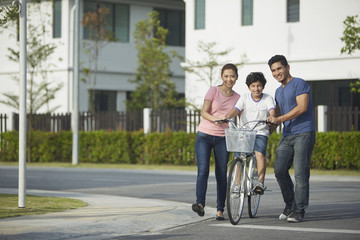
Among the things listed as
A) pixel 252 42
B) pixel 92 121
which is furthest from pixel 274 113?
pixel 92 121

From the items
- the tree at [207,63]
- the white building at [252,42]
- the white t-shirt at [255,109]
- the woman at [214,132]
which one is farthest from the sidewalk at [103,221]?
the tree at [207,63]

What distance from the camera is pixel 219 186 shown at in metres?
10.3

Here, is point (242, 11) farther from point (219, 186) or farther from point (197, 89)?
point (219, 186)

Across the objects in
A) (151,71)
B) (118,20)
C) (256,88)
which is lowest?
(256,88)

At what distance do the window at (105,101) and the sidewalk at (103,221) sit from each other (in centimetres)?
2408

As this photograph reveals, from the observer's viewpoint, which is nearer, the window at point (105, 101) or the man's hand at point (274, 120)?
the man's hand at point (274, 120)

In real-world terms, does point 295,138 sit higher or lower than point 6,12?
lower

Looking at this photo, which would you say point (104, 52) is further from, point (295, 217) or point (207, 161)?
point (295, 217)

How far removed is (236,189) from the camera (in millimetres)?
9695

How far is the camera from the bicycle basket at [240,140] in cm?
938

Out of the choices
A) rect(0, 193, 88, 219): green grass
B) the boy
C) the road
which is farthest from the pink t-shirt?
rect(0, 193, 88, 219): green grass

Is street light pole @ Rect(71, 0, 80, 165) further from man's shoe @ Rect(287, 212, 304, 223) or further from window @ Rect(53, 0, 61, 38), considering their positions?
man's shoe @ Rect(287, 212, 304, 223)

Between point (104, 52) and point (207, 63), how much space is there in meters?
8.45

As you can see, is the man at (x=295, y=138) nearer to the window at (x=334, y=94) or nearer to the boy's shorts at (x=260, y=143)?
the boy's shorts at (x=260, y=143)
